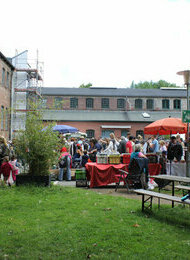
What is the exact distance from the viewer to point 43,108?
1017 cm

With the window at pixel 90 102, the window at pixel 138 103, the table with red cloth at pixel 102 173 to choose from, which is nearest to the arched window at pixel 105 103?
the window at pixel 90 102

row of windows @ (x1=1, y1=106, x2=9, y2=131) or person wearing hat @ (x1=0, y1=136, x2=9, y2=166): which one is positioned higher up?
row of windows @ (x1=1, y1=106, x2=9, y2=131)

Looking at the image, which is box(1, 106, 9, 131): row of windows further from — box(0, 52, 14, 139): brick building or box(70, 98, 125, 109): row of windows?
box(70, 98, 125, 109): row of windows

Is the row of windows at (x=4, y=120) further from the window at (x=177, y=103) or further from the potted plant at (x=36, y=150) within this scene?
the window at (x=177, y=103)

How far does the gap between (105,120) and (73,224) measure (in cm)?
3520

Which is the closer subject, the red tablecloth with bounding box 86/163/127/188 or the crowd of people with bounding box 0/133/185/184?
the crowd of people with bounding box 0/133/185/184

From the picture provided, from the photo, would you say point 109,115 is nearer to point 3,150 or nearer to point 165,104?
point 165,104

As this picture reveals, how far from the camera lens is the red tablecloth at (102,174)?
35.8 ft

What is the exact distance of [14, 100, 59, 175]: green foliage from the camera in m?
9.43

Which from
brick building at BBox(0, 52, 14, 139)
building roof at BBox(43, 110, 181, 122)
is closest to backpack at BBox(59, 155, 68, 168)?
brick building at BBox(0, 52, 14, 139)

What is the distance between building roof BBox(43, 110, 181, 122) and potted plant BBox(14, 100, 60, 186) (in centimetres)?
2954

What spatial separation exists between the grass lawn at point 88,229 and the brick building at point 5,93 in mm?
22556

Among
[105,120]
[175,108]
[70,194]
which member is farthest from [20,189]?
[175,108]

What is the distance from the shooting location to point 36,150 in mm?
9406
